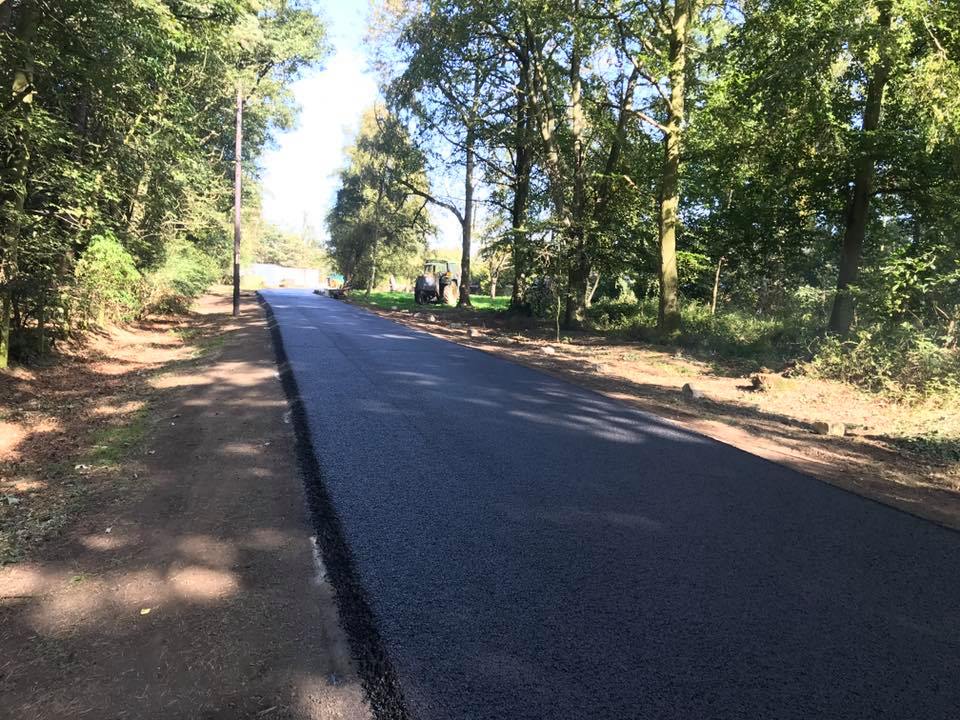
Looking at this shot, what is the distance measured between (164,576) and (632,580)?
279 cm

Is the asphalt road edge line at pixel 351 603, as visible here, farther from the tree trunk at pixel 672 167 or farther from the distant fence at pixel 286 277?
the distant fence at pixel 286 277

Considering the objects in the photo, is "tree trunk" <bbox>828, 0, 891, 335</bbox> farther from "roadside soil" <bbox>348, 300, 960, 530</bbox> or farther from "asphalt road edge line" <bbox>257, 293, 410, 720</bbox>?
"asphalt road edge line" <bbox>257, 293, 410, 720</bbox>

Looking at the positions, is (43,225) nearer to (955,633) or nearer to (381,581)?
(381,581)

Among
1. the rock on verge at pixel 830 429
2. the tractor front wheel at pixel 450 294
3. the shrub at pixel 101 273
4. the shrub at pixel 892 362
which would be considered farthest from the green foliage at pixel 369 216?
the rock on verge at pixel 830 429

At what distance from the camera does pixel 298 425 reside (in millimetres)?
7328

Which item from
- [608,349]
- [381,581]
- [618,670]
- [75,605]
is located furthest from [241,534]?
[608,349]

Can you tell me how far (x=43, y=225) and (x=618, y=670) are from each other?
465 inches

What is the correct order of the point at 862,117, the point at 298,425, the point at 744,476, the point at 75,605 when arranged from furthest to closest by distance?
the point at 862,117 → the point at 298,425 → the point at 744,476 → the point at 75,605

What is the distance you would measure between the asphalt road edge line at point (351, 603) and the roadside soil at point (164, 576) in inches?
2.5

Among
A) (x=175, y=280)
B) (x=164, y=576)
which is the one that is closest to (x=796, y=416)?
(x=164, y=576)

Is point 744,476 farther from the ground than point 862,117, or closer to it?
closer to it

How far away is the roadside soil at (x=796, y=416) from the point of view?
6191mm

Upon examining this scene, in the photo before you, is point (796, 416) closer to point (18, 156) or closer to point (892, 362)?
point (892, 362)

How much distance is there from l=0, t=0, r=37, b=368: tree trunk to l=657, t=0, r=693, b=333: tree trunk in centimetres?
1391
